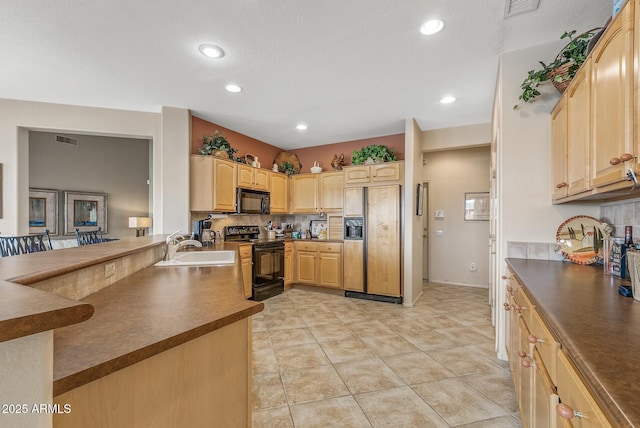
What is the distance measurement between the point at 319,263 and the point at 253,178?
1.77 m

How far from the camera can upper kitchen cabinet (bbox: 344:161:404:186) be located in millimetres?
4133

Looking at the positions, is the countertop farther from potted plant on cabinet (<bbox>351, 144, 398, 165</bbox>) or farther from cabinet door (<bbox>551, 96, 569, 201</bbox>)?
potted plant on cabinet (<bbox>351, 144, 398, 165</bbox>)

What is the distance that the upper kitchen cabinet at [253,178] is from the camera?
4230 mm

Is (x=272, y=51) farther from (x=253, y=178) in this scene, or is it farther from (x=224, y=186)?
(x=253, y=178)

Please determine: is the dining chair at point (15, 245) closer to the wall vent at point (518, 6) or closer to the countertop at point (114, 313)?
the countertop at point (114, 313)

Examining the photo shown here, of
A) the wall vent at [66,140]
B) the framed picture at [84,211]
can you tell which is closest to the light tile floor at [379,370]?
the framed picture at [84,211]

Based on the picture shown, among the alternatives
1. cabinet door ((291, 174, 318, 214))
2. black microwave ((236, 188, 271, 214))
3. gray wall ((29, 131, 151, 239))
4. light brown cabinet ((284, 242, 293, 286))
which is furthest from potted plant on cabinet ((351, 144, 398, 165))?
gray wall ((29, 131, 151, 239))

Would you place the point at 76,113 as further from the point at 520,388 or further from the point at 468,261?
the point at 468,261

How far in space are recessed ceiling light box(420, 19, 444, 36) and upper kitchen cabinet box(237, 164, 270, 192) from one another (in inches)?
116

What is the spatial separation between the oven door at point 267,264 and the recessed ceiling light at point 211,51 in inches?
99.8

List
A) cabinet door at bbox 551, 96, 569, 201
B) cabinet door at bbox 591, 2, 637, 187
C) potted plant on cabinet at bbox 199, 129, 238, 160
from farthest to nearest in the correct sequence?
potted plant on cabinet at bbox 199, 129, 238, 160 → cabinet door at bbox 551, 96, 569, 201 → cabinet door at bbox 591, 2, 637, 187

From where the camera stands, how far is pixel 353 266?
4402 millimetres

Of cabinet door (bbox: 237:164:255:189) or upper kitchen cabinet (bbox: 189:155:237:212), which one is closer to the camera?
upper kitchen cabinet (bbox: 189:155:237:212)

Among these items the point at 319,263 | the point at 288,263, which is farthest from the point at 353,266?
the point at 288,263
